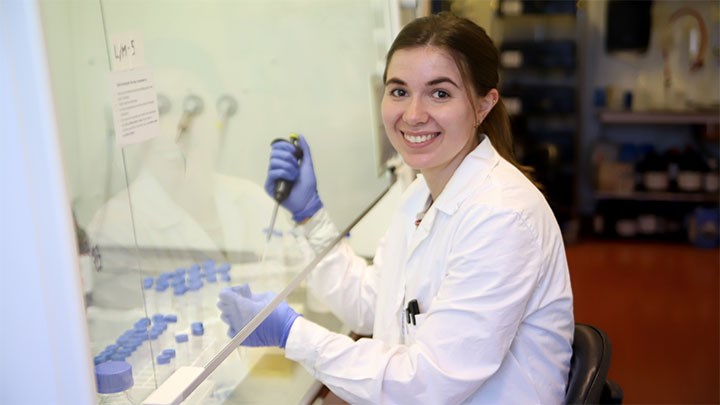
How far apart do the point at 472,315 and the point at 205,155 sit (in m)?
0.61

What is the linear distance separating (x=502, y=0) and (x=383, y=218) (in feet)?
11.3

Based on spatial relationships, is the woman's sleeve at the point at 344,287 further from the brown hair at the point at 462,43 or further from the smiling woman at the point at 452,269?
the brown hair at the point at 462,43

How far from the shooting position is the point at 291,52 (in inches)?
67.3

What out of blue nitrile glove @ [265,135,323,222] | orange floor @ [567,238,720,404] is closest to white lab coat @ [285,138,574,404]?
blue nitrile glove @ [265,135,323,222]

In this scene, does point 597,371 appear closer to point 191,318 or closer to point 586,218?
point 191,318

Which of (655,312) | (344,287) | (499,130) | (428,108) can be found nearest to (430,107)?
(428,108)

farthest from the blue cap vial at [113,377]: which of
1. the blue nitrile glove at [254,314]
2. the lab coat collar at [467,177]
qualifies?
the lab coat collar at [467,177]

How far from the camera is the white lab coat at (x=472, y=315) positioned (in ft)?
4.47

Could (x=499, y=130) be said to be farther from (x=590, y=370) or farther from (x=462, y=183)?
(x=590, y=370)

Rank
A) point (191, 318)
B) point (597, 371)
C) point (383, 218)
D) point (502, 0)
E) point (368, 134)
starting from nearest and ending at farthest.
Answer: point (191, 318) < point (597, 371) < point (368, 134) < point (383, 218) < point (502, 0)

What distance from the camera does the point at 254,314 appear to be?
4.37 ft

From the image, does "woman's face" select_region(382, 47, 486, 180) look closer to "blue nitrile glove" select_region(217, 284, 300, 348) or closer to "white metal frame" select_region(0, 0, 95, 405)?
"blue nitrile glove" select_region(217, 284, 300, 348)

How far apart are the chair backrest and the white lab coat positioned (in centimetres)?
3

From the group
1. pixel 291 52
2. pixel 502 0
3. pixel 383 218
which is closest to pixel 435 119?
pixel 291 52
